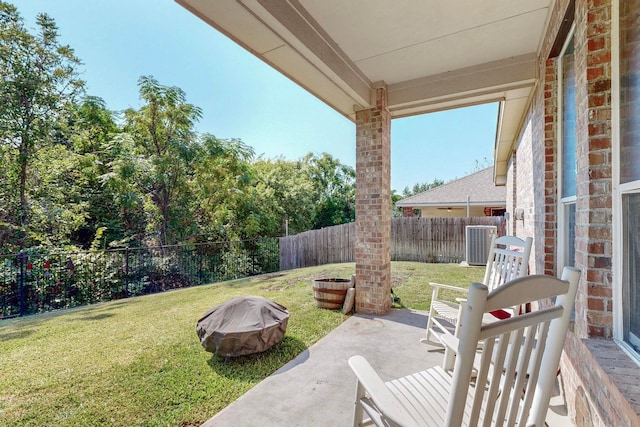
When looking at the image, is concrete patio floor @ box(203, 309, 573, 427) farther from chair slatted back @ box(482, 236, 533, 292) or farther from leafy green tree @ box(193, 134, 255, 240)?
leafy green tree @ box(193, 134, 255, 240)

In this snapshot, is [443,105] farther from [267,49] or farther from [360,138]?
[267,49]

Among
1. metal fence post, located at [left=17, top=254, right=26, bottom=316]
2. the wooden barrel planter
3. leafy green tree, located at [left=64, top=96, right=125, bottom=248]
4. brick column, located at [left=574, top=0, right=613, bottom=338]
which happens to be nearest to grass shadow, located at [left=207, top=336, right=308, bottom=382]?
the wooden barrel planter

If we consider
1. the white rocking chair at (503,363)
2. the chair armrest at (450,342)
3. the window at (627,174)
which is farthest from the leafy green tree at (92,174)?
the window at (627,174)

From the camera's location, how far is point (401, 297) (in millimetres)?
4758

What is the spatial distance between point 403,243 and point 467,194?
539 centimetres

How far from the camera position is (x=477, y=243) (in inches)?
318

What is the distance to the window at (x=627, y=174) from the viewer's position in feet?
3.84

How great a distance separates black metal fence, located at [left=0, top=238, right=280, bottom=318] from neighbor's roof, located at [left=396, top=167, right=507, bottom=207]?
843 centimetres

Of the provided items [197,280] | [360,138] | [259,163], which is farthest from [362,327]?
[259,163]

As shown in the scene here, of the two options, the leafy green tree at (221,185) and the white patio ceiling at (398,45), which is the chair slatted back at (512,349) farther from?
the leafy green tree at (221,185)

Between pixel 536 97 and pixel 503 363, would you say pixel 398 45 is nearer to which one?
pixel 536 97

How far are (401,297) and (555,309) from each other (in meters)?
3.96

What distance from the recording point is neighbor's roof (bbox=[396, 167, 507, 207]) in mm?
12008

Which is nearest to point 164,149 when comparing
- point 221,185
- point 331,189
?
point 221,185
